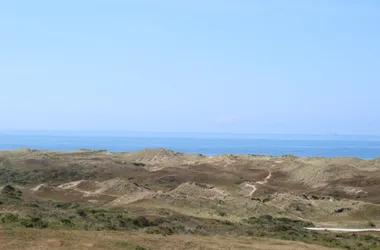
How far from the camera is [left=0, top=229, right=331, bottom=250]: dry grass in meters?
22.7

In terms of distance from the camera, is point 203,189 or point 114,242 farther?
point 203,189

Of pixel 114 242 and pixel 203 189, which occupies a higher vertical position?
pixel 114 242

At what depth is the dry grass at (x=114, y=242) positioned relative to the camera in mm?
22719

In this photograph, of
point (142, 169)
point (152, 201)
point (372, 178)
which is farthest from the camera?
point (142, 169)

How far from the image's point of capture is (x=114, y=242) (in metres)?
24.2

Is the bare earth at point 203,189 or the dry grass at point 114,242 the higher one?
the dry grass at point 114,242

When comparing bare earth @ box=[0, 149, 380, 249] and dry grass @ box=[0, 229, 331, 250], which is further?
bare earth @ box=[0, 149, 380, 249]

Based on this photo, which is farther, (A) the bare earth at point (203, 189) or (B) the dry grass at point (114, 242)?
(A) the bare earth at point (203, 189)

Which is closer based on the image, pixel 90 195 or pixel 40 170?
pixel 90 195

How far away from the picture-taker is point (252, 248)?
83.6 feet

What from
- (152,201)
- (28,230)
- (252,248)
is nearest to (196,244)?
(252,248)

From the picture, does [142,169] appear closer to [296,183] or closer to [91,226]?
[296,183]

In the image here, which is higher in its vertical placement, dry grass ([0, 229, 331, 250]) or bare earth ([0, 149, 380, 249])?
dry grass ([0, 229, 331, 250])

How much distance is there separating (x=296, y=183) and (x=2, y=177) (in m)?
48.4
